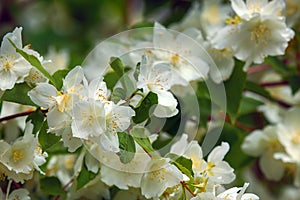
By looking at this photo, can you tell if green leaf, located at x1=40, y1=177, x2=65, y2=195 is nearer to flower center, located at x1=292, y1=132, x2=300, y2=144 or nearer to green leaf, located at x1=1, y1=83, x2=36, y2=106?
green leaf, located at x1=1, y1=83, x2=36, y2=106

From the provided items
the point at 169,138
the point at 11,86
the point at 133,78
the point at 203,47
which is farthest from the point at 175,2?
the point at 11,86

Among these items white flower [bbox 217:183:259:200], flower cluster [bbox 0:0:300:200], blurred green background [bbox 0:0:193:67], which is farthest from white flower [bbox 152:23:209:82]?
blurred green background [bbox 0:0:193:67]

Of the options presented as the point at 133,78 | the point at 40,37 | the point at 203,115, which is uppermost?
the point at 133,78

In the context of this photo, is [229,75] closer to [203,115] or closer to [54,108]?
[203,115]

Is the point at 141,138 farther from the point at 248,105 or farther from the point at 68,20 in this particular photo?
the point at 68,20

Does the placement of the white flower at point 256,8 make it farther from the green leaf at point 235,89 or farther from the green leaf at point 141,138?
the green leaf at point 141,138

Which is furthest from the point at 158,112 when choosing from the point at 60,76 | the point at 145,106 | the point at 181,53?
the point at 181,53
